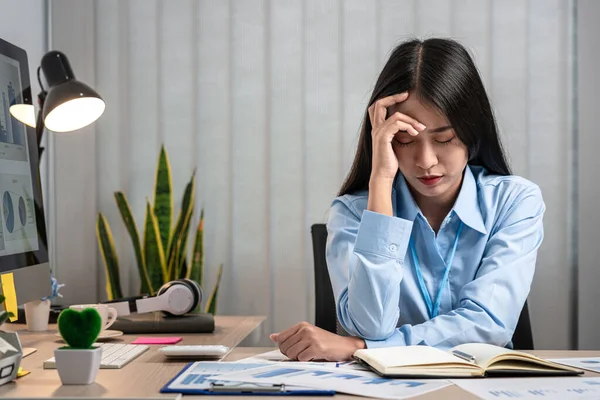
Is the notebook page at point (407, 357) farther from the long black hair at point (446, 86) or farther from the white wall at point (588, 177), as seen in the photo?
the white wall at point (588, 177)

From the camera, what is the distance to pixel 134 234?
298cm

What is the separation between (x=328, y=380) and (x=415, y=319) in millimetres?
685

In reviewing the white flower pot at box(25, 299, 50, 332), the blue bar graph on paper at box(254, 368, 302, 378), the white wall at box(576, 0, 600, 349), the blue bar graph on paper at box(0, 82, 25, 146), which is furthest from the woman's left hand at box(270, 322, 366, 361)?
the white wall at box(576, 0, 600, 349)

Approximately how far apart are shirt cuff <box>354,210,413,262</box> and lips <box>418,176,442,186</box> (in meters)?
0.19

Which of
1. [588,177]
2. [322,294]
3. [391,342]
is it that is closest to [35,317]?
[322,294]

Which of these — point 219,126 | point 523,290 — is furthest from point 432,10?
point 523,290

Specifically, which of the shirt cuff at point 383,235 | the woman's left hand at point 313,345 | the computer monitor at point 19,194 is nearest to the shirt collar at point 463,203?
the shirt cuff at point 383,235

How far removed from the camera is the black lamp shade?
82.0 inches

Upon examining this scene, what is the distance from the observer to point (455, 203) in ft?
5.88

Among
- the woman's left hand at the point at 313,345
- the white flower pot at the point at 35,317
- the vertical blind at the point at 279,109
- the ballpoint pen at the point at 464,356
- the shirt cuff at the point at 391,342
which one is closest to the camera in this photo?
the ballpoint pen at the point at 464,356

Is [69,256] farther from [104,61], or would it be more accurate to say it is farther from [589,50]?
[589,50]

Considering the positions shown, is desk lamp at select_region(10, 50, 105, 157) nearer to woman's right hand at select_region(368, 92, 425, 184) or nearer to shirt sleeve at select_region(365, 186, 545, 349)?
woman's right hand at select_region(368, 92, 425, 184)

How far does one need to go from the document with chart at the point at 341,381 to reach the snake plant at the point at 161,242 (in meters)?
1.77

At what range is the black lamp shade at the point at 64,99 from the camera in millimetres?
2084
